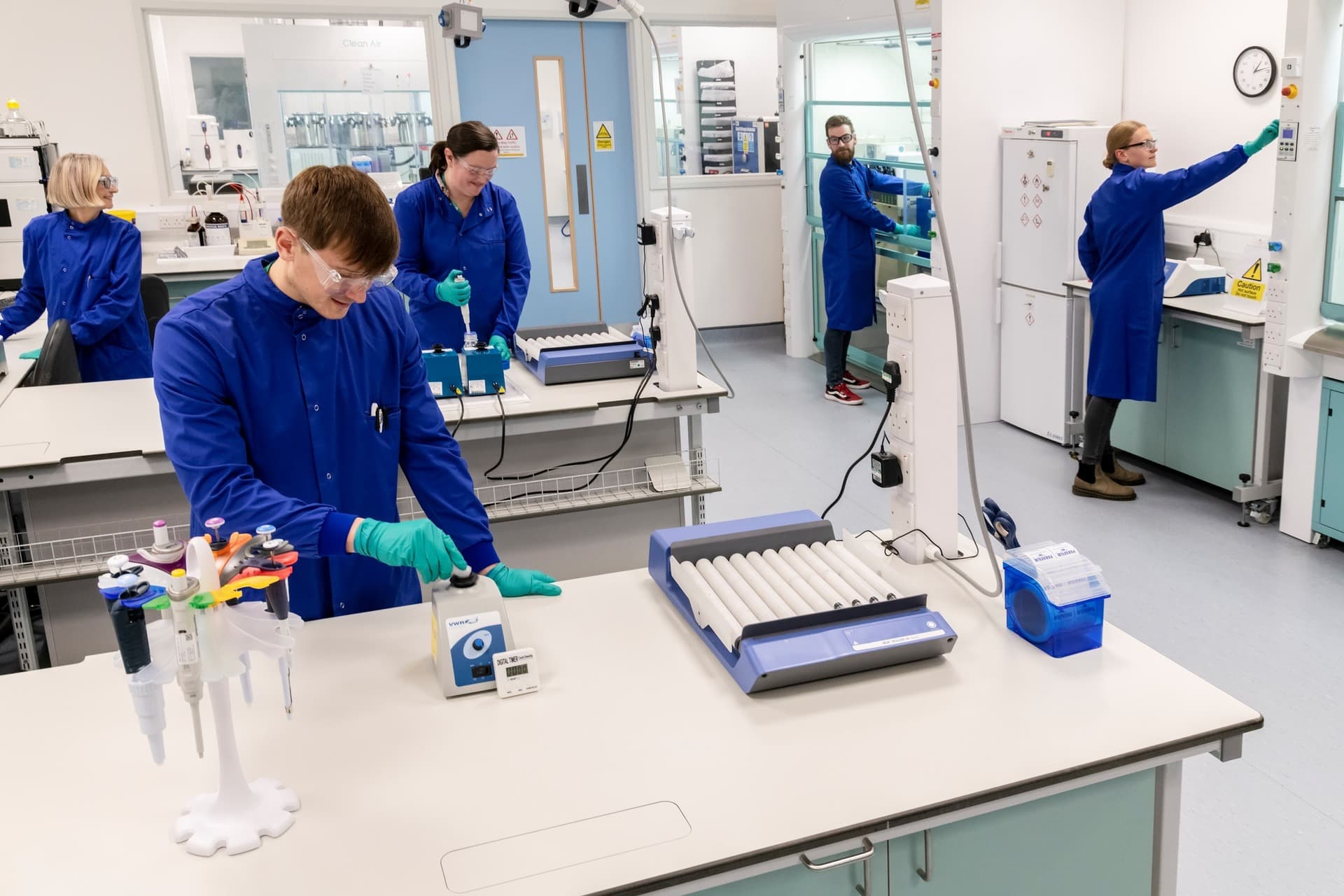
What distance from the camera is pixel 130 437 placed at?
9.80ft

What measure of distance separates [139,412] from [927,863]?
8.79ft

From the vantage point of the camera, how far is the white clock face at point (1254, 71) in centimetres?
461

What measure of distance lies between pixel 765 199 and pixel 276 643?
22.0ft

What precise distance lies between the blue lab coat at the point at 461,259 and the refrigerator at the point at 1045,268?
2503 millimetres

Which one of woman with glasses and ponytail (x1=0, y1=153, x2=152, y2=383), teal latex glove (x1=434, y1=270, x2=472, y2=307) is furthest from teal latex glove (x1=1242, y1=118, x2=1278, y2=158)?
woman with glasses and ponytail (x1=0, y1=153, x2=152, y2=383)

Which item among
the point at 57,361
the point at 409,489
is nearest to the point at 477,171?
the point at 409,489

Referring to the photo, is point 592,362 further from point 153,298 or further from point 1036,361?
point 1036,361

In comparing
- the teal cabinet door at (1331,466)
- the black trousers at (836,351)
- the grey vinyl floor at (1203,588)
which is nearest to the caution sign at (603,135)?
the grey vinyl floor at (1203,588)

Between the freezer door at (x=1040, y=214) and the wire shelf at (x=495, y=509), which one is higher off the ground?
the freezer door at (x=1040, y=214)

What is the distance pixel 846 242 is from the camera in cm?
616

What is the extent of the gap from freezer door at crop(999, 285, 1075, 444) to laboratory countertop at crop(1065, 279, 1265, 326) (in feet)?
0.91

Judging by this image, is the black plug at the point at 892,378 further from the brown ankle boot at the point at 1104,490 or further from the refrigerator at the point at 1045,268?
the refrigerator at the point at 1045,268

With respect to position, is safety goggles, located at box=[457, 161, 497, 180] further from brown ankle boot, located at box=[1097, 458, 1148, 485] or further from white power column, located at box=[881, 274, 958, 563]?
brown ankle boot, located at box=[1097, 458, 1148, 485]

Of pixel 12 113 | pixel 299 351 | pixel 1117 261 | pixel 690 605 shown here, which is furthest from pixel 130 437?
pixel 12 113
